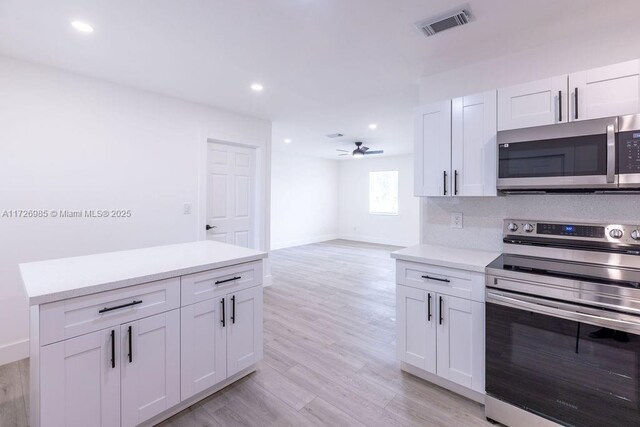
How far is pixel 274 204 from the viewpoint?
7.62 meters

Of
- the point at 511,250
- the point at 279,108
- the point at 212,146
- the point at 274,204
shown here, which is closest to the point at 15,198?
the point at 212,146

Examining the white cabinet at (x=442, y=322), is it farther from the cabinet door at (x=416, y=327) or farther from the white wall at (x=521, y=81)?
the white wall at (x=521, y=81)

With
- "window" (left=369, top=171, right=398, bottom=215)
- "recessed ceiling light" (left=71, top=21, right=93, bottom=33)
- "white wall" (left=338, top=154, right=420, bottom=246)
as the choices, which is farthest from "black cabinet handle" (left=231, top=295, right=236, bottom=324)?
"window" (left=369, top=171, right=398, bottom=215)

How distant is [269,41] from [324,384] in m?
2.62

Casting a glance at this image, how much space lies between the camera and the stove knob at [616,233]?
1.90 m

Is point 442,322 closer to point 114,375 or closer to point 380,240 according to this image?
point 114,375

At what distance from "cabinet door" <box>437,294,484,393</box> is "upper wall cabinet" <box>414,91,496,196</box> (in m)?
0.85

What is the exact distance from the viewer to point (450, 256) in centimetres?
218

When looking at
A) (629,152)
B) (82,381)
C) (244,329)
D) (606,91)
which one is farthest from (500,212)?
(82,381)

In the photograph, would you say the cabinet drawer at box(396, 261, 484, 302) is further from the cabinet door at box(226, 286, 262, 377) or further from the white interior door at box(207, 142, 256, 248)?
the white interior door at box(207, 142, 256, 248)

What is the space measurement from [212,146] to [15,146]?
6.19 feet

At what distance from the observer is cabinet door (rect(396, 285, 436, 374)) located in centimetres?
213

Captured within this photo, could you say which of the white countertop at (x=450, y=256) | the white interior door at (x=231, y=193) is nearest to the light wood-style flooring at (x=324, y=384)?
the white countertop at (x=450, y=256)

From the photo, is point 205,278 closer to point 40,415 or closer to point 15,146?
point 40,415
